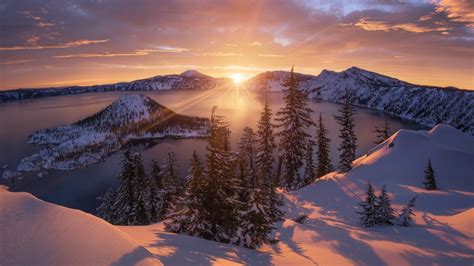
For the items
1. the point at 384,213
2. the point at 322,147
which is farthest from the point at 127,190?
the point at 384,213

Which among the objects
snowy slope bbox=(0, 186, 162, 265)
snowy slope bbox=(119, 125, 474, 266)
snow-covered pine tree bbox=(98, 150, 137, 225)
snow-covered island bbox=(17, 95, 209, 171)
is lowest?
snow-covered island bbox=(17, 95, 209, 171)

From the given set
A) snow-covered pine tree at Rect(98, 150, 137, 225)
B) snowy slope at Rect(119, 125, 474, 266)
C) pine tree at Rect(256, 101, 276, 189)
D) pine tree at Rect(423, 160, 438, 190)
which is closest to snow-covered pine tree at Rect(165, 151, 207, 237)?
snowy slope at Rect(119, 125, 474, 266)

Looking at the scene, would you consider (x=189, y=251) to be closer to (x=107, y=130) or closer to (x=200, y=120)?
(x=200, y=120)

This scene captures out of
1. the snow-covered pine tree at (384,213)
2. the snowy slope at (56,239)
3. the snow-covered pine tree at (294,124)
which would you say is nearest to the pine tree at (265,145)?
the snow-covered pine tree at (294,124)

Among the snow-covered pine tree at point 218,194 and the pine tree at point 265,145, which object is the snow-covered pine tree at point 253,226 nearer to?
the snow-covered pine tree at point 218,194

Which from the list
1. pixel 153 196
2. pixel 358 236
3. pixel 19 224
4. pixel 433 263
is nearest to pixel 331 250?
pixel 358 236

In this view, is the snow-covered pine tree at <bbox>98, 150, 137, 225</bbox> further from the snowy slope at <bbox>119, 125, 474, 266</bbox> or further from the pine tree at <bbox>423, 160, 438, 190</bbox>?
the pine tree at <bbox>423, 160, 438, 190</bbox>

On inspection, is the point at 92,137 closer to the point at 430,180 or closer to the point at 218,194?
the point at 218,194
